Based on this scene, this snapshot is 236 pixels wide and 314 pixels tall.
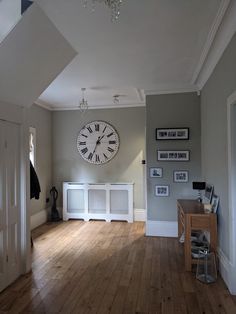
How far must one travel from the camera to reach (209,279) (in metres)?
2.64

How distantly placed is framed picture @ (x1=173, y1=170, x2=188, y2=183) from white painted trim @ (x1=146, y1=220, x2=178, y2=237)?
76 cm

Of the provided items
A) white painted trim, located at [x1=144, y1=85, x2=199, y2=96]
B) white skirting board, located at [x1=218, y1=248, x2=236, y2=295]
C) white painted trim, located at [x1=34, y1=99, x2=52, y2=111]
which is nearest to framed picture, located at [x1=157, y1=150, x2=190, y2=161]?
white painted trim, located at [x1=144, y1=85, x2=199, y2=96]

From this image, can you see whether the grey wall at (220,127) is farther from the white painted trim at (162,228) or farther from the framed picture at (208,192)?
the white painted trim at (162,228)

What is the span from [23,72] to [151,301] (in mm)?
2619

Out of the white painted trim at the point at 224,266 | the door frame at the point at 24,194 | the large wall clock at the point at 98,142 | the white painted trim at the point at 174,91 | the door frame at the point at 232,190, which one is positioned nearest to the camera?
the door frame at the point at 232,190

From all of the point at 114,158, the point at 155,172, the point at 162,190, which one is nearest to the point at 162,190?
the point at 162,190

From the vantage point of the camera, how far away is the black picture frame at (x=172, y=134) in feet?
13.6

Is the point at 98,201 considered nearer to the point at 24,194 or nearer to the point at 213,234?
the point at 24,194

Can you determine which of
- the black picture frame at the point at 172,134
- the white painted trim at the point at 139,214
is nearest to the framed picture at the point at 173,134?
the black picture frame at the point at 172,134

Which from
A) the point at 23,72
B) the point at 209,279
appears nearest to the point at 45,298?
the point at 209,279

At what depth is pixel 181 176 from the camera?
417 centimetres

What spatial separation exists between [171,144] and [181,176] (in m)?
0.59

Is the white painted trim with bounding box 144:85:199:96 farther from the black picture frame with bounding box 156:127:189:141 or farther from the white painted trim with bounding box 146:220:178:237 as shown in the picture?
the white painted trim with bounding box 146:220:178:237

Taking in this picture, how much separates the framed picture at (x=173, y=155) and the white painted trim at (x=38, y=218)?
278cm
